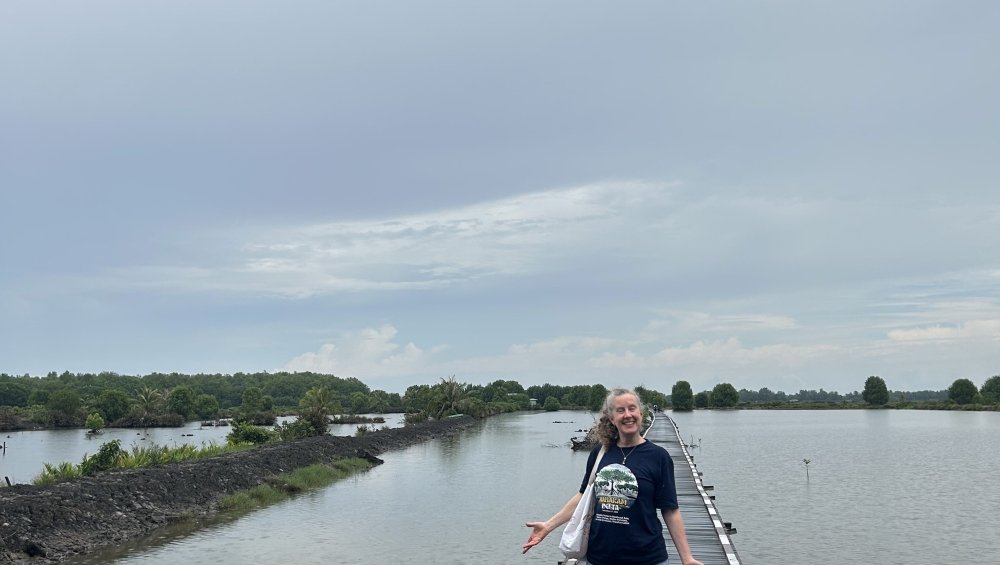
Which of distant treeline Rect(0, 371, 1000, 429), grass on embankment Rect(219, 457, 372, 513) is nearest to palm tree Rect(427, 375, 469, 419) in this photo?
distant treeline Rect(0, 371, 1000, 429)

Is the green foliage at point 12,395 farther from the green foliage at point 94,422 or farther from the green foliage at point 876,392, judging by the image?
the green foliage at point 876,392

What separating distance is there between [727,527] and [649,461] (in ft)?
54.8

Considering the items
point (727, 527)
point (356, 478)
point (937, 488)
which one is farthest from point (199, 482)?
point (937, 488)

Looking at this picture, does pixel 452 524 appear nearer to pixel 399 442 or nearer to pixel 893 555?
pixel 893 555

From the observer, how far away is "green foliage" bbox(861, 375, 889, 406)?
155 meters

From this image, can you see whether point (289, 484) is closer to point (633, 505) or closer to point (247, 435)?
point (247, 435)

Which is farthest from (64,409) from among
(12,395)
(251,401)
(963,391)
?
(963,391)

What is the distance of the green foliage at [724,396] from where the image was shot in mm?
175500

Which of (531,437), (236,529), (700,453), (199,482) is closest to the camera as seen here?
(236,529)

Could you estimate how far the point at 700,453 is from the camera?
51.3 meters

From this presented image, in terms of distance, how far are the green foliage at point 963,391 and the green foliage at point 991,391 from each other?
2028 mm

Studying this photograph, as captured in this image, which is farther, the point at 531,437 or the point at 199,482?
the point at 531,437

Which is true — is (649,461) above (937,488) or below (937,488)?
above

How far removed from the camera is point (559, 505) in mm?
29828
